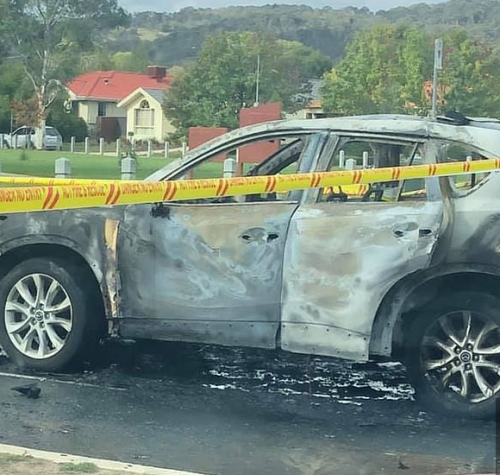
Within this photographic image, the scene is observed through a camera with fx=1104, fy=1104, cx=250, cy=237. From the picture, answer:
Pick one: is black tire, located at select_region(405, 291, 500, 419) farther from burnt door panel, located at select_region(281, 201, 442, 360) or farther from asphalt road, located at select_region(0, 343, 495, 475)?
burnt door panel, located at select_region(281, 201, 442, 360)

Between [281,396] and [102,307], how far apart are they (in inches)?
49.7

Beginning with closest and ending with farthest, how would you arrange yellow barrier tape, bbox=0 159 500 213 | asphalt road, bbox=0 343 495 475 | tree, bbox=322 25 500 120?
yellow barrier tape, bbox=0 159 500 213 < asphalt road, bbox=0 343 495 475 < tree, bbox=322 25 500 120

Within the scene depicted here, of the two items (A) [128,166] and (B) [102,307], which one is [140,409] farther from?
(A) [128,166]

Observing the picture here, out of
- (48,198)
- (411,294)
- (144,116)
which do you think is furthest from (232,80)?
(48,198)

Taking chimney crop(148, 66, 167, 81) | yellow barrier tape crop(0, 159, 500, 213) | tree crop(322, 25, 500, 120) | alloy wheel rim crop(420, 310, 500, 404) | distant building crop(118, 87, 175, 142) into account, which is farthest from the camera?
chimney crop(148, 66, 167, 81)

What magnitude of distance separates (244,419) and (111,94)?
90.3m

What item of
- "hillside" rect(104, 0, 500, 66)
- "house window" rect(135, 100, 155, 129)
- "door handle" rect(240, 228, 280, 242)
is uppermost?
"hillside" rect(104, 0, 500, 66)

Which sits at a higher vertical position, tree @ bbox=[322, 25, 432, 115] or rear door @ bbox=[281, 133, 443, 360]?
tree @ bbox=[322, 25, 432, 115]

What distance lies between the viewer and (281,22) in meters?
143

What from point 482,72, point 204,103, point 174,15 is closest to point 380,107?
point 482,72

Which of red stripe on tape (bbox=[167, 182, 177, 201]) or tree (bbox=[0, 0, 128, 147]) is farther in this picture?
tree (bbox=[0, 0, 128, 147])

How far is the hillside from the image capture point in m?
109

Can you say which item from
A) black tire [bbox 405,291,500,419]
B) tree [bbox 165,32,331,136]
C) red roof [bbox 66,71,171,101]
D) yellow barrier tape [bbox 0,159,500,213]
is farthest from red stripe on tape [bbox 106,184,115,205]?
red roof [bbox 66,71,171,101]

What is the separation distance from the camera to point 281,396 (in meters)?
6.75
